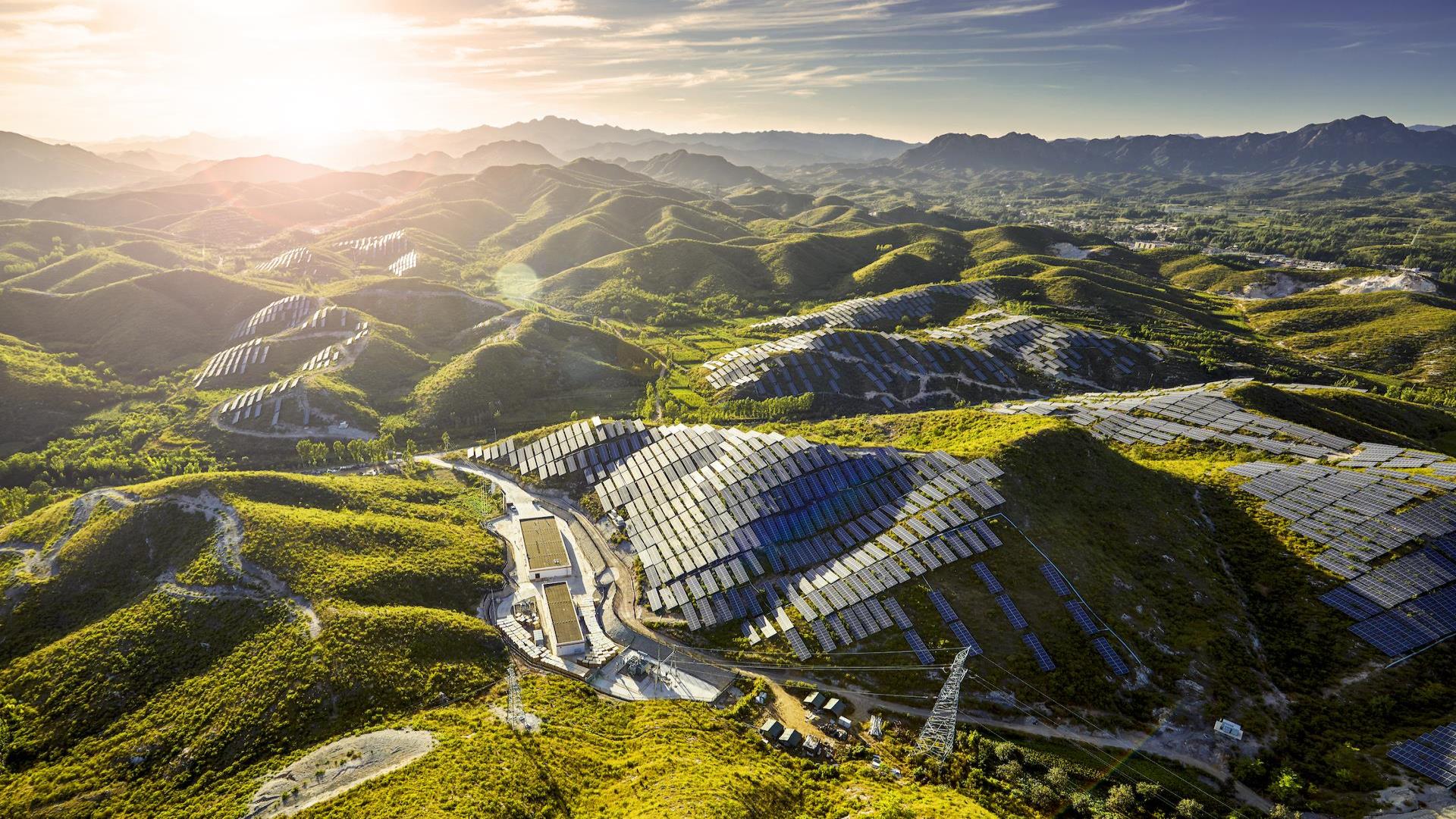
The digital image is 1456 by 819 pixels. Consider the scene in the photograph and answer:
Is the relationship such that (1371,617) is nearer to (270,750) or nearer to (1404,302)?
(270,750)

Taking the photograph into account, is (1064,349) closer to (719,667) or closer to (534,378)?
(719,667)

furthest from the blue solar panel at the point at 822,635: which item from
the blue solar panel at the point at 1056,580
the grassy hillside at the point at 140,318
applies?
the grassy hillside at the point at 140,318

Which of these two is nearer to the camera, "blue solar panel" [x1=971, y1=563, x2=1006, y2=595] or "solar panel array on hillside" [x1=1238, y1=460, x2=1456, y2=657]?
"solar panel array on hillside" [x1=1238, y1=460, x2=1456, y2=657]

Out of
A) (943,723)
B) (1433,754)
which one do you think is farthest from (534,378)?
(1433,754)

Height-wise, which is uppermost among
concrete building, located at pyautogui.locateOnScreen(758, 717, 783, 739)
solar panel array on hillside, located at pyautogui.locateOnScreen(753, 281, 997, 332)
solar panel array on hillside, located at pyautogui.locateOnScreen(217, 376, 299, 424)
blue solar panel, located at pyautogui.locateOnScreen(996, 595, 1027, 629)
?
solar panel array on hillside, located at pyautogui.locateOnScreen(753, 281, 997, 332)

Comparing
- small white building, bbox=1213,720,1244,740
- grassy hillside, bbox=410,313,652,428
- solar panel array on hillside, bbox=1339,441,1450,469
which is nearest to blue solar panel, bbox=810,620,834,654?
small white building, bbox=1213,720,1244,740

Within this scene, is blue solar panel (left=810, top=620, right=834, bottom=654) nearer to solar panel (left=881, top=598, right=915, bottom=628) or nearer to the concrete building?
solar panel (left=881, top=598, right=915, bottom=628)
